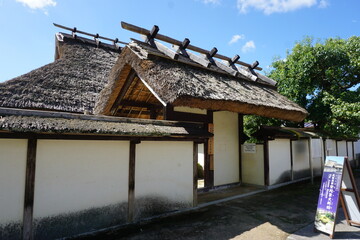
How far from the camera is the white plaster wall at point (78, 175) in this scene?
358 cm

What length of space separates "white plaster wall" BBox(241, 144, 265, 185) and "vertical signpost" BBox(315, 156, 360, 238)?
340 cm

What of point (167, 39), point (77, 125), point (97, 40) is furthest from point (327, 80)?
point (97, 40)

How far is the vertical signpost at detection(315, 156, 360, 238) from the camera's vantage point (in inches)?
160

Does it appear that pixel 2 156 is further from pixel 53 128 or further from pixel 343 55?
pixel 343 55

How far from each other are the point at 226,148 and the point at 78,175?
5.57 meters

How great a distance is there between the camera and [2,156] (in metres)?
3.25

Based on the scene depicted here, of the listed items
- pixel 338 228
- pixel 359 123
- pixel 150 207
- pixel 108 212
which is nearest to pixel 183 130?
pixel 150 207

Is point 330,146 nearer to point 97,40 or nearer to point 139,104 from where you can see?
point 139,104

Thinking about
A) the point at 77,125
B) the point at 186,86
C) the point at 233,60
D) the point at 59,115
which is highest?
the point at 233,60

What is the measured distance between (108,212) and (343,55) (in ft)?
37.0

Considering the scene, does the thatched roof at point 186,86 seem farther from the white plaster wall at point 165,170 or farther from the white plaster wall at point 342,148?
the white plaster wall at point 342,148

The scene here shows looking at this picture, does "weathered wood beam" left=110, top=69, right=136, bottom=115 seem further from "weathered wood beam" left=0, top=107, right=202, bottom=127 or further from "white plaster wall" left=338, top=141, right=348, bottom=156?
"white plaster wall" left=338, top=141, right=348, bottom=156

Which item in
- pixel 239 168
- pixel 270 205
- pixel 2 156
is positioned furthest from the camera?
pixel 239 168

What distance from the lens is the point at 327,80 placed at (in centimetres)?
1020
